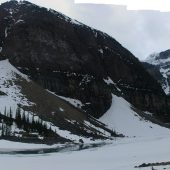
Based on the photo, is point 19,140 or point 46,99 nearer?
point 19,140

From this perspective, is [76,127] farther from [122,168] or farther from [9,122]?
[122,168]

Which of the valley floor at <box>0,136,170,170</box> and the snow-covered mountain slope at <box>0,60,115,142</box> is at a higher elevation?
the snow-covered mountain slope at <box>0,60,115,142</box>

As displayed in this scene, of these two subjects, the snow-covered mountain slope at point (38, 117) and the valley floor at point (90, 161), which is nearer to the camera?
the valley floor at point (90, 161)

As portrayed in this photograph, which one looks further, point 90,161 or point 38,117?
point 38,117

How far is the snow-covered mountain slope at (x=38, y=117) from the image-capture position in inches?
5837

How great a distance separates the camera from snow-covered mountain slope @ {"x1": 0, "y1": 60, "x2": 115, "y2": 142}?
148m

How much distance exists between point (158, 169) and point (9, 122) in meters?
110

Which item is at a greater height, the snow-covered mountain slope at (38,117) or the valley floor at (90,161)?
the snow-covered mountain slope at (38,117)

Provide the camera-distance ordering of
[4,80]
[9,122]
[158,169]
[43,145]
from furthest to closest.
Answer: [4,80]
[9,122]
[43,145]
[158,169]

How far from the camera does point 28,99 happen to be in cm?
18300

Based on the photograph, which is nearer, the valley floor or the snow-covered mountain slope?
the valley floor

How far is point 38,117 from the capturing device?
539 ft

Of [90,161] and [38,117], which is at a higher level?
[38,117]

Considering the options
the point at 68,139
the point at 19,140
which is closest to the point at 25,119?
the point at 68,139
